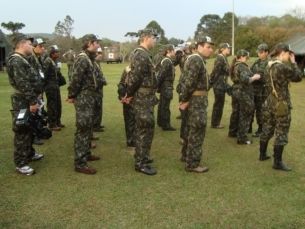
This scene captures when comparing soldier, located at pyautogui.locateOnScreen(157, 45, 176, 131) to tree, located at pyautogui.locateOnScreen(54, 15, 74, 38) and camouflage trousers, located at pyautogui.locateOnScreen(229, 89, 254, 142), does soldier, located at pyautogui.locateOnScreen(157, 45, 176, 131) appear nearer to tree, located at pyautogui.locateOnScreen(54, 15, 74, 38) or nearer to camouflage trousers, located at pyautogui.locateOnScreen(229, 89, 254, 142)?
camouflage trousers, located at pyautogui.locateOnScreen(229, 89, 254, 142)

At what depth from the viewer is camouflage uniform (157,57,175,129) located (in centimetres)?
959

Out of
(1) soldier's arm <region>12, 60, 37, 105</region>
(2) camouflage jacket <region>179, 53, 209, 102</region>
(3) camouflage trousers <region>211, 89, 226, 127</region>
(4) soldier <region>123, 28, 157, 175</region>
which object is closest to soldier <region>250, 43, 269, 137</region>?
(3) camouflage trousers <region>211, 89, 226, 127</region>

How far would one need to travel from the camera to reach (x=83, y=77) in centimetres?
616

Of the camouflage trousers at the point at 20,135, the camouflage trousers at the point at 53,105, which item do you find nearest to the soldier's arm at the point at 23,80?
the camouflage trousers at the point at 20,135

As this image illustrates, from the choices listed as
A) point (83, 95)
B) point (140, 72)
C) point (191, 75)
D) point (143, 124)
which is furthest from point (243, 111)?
point (83, 95)

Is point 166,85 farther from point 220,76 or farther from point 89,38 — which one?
point 89,38

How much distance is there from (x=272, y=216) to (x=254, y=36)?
33.9 m

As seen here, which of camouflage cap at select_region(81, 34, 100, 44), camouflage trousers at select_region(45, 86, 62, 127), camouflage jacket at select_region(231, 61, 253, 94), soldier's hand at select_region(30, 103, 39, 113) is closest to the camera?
soldier's hand at select_region(30, 103, 39, 113)

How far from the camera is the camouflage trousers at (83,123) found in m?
6.19

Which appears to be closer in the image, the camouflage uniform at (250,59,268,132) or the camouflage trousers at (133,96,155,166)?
the camouflage trousers at (133,96,155,166)

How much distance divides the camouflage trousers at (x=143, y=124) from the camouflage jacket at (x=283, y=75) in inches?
71.9

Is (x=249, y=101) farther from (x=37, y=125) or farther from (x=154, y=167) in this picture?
(x=37, y=125)

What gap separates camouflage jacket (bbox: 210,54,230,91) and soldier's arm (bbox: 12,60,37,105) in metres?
4.33

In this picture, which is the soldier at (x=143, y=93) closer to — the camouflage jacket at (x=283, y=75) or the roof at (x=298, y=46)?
the camouflage jacket at (x=283, y=75)
